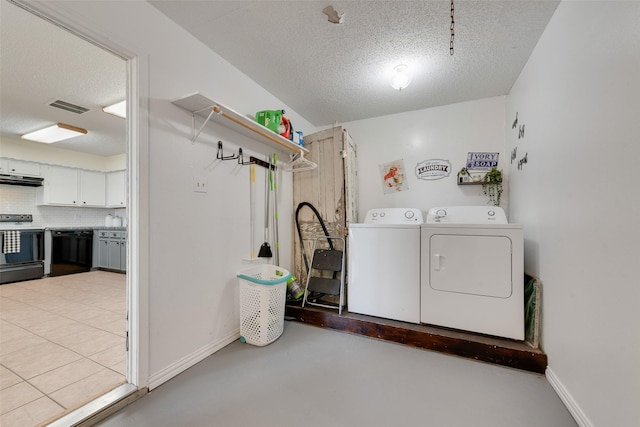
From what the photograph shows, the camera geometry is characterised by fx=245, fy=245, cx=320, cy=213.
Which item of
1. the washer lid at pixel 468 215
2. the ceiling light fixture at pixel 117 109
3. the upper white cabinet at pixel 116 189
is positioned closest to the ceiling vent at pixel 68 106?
the ceiling light fixture at pixel 117 109

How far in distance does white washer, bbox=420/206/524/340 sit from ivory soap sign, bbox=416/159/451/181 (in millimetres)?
1190

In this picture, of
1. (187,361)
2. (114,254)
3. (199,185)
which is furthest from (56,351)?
(114,254)

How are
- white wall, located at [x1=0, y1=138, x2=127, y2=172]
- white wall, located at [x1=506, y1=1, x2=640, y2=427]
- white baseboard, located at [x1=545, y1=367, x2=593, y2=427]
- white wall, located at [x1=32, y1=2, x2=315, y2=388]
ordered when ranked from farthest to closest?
1. white wall, located at [x1=0, y1=138, x2=127, y2=172]
2. white wall, located at [x1=32, y1=2, x2=315, y2=388]
3. white baseboard, located at [x1=545, y1=367, x2=593, y2=427]
4. white wall, located at [x1=506, y1=1, x2=640, y2=427]

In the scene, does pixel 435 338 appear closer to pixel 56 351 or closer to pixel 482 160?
pixel 482 160

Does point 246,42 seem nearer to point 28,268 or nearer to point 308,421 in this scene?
point 308,421

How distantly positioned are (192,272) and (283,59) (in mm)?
1920

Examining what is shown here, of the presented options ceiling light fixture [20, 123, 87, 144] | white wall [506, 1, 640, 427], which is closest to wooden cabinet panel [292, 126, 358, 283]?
white wall [506, 1, 640, 427]

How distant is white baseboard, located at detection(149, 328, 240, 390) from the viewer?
1.54 m

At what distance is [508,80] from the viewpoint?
2.49 meters

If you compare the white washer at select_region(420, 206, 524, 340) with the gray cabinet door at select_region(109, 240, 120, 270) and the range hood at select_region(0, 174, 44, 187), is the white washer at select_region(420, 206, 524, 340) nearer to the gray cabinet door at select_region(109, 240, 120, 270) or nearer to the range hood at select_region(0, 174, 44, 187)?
the gray cabinet door at select_region(109, 240, 120, 270)

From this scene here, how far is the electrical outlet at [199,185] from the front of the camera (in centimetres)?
184

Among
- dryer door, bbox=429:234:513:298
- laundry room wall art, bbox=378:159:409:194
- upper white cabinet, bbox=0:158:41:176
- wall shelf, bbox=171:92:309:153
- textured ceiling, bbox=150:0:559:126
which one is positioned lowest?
dryer door, bbox=429:234:513:298

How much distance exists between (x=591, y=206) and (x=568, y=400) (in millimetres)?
1083

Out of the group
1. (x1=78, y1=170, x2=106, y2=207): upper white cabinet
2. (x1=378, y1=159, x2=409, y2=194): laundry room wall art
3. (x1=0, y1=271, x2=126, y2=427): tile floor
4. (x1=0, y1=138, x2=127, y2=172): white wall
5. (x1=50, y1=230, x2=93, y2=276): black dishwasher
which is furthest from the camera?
(x1=78, y1=170, x2=106, y2=207): upper white cabinet
